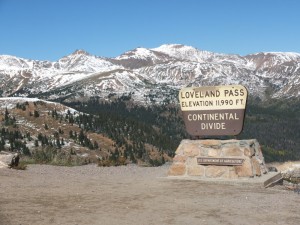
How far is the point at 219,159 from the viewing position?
64.2 feet

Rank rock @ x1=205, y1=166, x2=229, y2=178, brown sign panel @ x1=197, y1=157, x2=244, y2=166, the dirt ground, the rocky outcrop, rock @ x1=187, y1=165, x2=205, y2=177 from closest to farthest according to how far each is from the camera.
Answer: the dirt ground < brown sign panel @ x1=197, y1=157, x2=244, y2=166 < rock @ x1=205, y1=166, x2=229, y2=178 < rock @ x1=187, y1=165, x2=205, y2=177 < the rocky outcrop

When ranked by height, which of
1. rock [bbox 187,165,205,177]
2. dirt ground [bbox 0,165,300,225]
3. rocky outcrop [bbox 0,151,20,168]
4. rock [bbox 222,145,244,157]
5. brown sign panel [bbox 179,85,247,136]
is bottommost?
dirt ground [bbox 0,165,300,225]

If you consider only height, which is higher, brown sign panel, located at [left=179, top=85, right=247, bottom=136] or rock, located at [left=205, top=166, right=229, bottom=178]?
brown sign panel, located at [left=179, top=85, right=247, bottom=136]

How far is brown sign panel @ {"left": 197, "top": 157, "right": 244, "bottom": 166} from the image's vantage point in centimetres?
1903

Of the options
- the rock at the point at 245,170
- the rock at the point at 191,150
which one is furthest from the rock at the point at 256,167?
the rock at the point at 191,150

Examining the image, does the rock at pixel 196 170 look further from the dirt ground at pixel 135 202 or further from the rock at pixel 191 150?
the dirt ground at pixel 135 202

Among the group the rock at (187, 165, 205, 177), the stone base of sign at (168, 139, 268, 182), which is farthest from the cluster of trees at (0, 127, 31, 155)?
the rock at (187, 165, 205, 177)

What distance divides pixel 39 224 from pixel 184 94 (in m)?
13.7

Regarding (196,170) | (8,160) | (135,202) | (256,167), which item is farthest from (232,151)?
(8,160)

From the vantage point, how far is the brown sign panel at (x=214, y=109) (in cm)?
2066

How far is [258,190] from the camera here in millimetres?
16500

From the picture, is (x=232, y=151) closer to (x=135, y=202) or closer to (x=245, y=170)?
(x=245, y=170)

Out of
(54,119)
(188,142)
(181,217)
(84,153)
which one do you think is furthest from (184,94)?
(54,119)

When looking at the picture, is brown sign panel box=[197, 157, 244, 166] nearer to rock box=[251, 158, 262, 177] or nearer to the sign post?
the sign post
